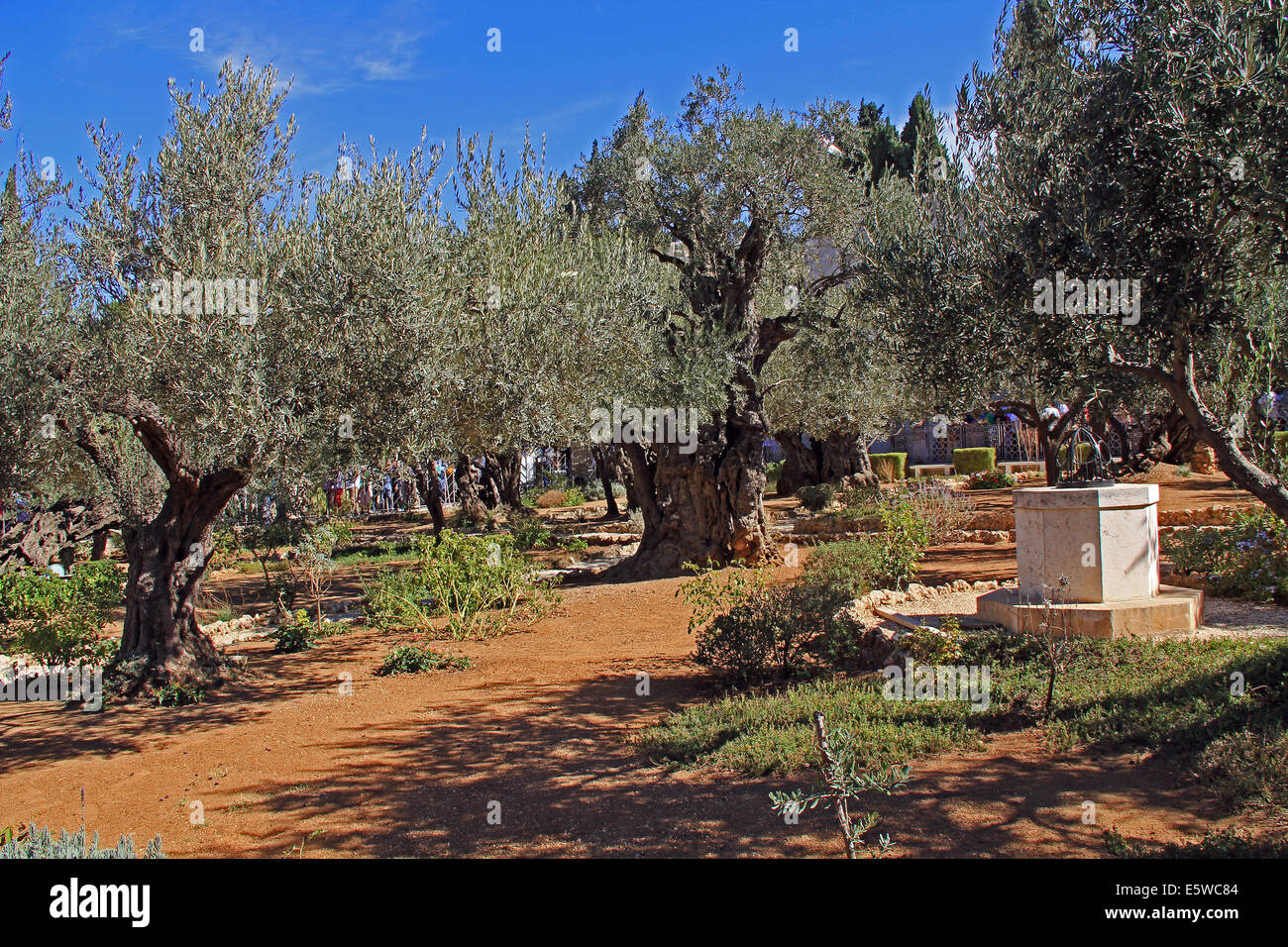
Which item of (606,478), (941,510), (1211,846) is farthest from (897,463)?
(1211,846)

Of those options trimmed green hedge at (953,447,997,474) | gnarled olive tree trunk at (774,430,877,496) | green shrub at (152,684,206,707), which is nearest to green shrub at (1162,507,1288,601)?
green shrub at (152,684,206,707)

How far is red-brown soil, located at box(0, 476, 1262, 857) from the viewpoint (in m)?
4.33

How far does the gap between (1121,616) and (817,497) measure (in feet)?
55.1

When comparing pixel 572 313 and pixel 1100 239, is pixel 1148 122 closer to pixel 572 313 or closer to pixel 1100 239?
pixel 1100 239

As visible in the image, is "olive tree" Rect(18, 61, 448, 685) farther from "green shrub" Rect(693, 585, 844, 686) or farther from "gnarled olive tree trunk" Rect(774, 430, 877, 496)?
"gnarled olive tree trunk" Rect(774, 430, 877, 496)

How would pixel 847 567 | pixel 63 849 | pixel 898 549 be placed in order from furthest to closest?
pixel 898 549 < pixel 847 567 < pixel 63 849

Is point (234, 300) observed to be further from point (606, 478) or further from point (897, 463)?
point (897, 463)

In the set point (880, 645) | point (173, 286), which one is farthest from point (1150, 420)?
point (173, 286)

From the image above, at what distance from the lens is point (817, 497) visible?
926 inches

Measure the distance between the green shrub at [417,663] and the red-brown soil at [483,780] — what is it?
28 cm

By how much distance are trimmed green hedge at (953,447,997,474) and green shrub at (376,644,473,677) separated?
22.5 metres

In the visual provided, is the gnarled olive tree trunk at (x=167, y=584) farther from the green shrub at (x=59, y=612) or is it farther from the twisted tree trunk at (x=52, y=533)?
the twisted tree trunk at (x=52, y=533)

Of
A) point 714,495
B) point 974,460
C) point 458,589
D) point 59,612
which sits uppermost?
point 974,460

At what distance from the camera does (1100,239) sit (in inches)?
196
